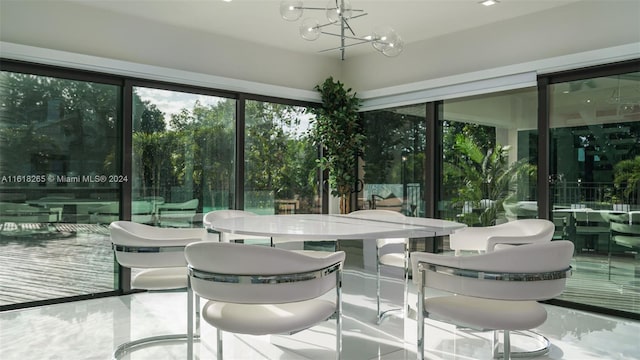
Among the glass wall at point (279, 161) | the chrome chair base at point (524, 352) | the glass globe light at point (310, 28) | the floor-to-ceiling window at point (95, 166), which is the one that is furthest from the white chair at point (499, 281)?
the glass wall at point (279, 161)

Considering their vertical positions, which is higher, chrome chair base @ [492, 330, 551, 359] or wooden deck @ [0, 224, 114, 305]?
wooden deck @ [0, 224, 114, 305]

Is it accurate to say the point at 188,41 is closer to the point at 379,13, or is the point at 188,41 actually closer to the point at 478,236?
the point at 379,13

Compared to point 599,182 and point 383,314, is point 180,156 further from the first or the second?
point 599,182

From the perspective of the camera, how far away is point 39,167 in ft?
13.4

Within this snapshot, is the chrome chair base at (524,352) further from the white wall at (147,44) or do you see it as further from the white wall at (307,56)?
the white wall at (147,44)

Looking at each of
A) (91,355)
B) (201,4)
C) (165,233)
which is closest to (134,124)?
(201,4)

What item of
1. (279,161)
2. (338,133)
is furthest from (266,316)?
(338,133)

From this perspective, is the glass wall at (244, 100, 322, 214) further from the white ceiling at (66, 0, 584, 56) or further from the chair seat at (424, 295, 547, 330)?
the chair seat at (424, 295, 547, 330)

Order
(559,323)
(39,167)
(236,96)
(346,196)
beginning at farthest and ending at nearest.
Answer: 1. (346,196)
2. (236,96)
3. (39,167)
4. (559,323)

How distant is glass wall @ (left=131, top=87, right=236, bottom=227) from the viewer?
4.63 metres

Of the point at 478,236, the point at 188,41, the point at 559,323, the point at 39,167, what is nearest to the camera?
the point at 478,236

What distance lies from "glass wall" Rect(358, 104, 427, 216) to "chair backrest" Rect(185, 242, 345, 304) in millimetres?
3610

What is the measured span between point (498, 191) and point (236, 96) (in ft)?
9.95

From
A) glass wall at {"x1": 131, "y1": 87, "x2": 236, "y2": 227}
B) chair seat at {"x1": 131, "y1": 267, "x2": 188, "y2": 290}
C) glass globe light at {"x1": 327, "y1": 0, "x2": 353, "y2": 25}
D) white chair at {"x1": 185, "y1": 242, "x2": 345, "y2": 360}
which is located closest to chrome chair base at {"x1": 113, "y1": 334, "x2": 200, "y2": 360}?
chair seat at {"x1": 131, "y1": 267, "x2": 188, "y2": 290}
